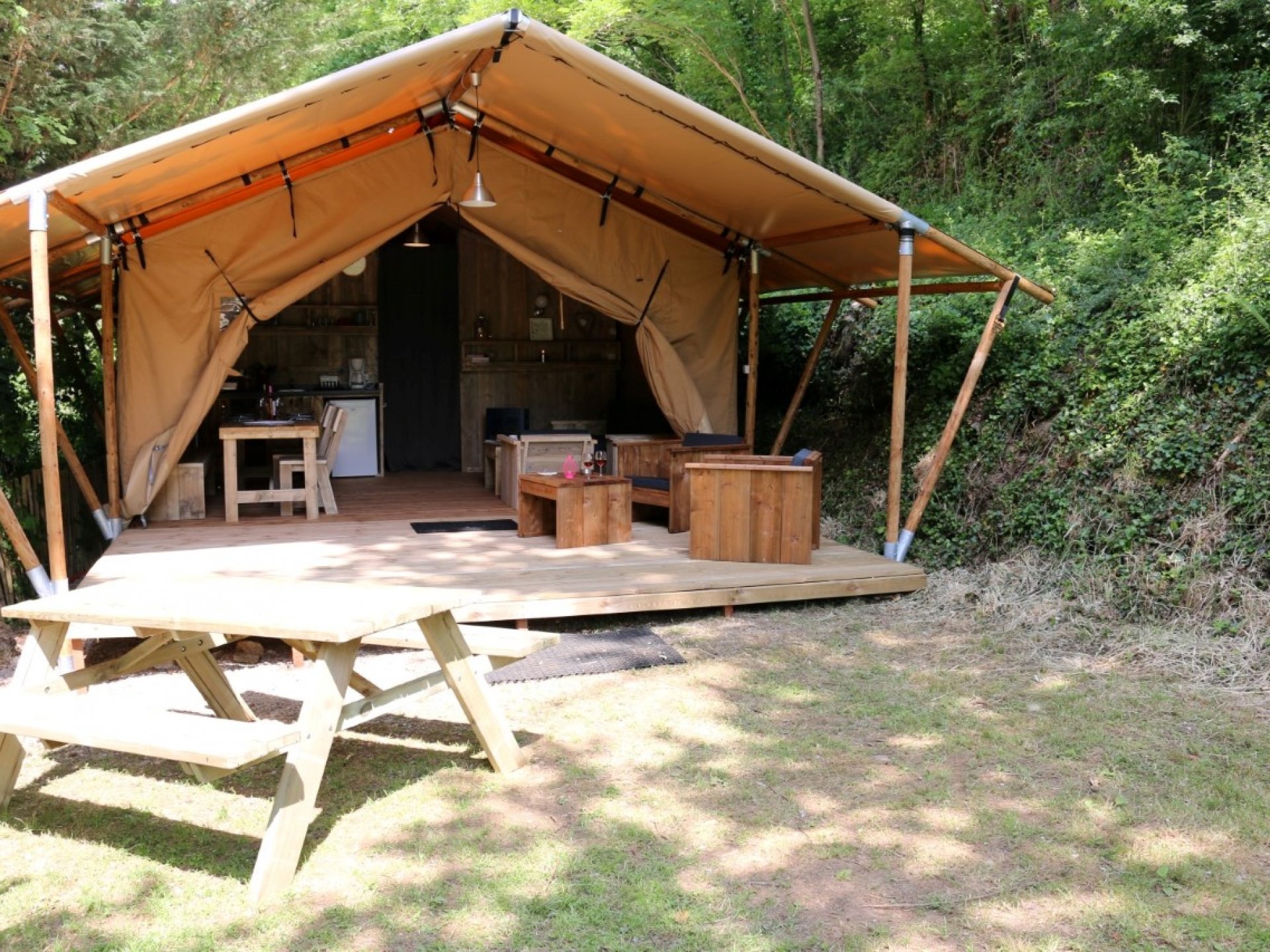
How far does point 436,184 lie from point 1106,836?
593 cm

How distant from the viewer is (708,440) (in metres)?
7.64

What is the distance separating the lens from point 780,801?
3424 mm

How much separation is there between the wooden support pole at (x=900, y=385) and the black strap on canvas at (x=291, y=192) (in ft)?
12.5

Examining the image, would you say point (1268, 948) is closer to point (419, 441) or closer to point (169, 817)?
point (169, 817)

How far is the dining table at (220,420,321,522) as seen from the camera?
7152 mm

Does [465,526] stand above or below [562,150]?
below

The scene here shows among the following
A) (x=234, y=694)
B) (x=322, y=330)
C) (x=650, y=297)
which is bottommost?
(x=234, y=694)

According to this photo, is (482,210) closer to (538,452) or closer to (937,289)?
(538,452)

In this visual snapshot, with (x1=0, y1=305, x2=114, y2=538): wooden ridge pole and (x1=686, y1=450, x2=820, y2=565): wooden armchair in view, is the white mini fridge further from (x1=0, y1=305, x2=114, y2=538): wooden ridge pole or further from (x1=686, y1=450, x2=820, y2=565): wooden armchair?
(x1=686, y1=450, x2=820, y2=565): wooden armchair

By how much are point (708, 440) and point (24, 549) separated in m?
4.32

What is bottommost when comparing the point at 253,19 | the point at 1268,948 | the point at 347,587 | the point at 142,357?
the point at 1268,948

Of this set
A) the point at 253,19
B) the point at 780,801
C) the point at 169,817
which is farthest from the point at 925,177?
the point at 169,817

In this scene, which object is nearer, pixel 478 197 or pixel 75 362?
pixel 478 197

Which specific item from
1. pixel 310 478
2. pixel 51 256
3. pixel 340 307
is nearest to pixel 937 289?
pixel 310 478
